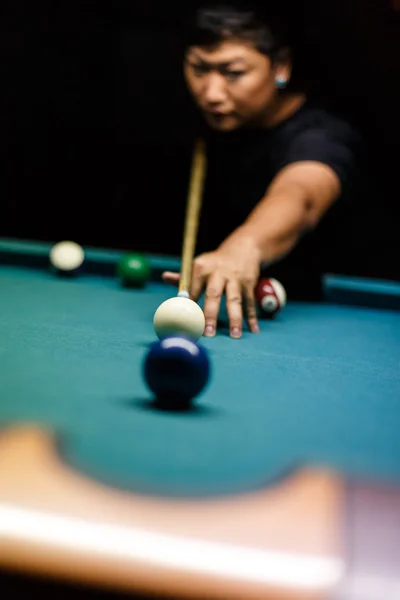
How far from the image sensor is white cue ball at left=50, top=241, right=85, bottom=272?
3234mm

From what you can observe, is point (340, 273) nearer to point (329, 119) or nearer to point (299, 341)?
point (329, 119)

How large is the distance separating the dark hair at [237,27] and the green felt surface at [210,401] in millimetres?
1260

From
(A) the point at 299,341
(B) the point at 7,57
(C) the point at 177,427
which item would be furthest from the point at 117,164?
(C) the point at 177,427

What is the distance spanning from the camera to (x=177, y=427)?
131cm

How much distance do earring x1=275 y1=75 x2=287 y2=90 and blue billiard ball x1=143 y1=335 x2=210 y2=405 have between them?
229 centimetres

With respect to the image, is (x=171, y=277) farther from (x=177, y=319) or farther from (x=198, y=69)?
(x=198, y=69)

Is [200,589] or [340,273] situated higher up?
[340,273]

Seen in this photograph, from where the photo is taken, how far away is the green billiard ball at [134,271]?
10.3 feet

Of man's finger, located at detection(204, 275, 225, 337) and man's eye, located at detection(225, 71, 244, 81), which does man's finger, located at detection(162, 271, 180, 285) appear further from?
man's eye, located at detection(225, 71, 244, 81)

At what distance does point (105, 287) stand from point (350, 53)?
215cm

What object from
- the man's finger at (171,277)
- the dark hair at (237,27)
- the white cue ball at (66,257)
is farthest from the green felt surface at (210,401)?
the dark hair at (237,27)

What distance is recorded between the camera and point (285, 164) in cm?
322

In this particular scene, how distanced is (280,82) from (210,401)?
2.31m

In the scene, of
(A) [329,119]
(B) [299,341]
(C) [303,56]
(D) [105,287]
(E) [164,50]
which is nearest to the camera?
(B) [299,341]
